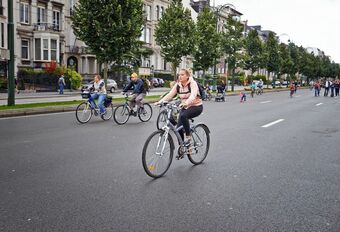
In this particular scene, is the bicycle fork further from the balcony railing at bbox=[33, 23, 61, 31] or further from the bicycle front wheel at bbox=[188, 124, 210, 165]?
the balcony railing at bbox=[33, 23, 61, 31]

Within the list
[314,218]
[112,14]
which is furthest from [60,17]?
[314,218]

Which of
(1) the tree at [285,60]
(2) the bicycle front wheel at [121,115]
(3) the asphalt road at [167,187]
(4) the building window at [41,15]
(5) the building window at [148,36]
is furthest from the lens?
(1) the tree at [285,60]

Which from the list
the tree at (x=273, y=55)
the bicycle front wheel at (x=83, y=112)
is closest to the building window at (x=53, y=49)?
the bicycle front wheel at (x=83, y=112)

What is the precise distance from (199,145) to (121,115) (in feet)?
22.0

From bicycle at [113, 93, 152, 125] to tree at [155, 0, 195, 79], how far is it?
2028 centimetres

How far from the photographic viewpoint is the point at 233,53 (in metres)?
47.5

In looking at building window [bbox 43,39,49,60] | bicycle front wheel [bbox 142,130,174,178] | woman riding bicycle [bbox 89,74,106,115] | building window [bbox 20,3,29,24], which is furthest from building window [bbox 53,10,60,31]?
bicycle front wheel [bbox 142,130,174,178]

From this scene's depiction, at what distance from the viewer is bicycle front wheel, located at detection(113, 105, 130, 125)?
43.9 feet

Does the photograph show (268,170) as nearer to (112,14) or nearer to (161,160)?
(161,160)

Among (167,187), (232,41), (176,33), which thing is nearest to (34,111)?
(167,187)

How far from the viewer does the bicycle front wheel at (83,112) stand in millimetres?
13500

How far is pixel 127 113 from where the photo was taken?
546 inches

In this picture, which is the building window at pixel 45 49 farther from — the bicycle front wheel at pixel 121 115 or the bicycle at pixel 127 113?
the bicycle front wheel at pixel 121 115

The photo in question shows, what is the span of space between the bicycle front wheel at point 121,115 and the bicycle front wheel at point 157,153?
23.5 ft
